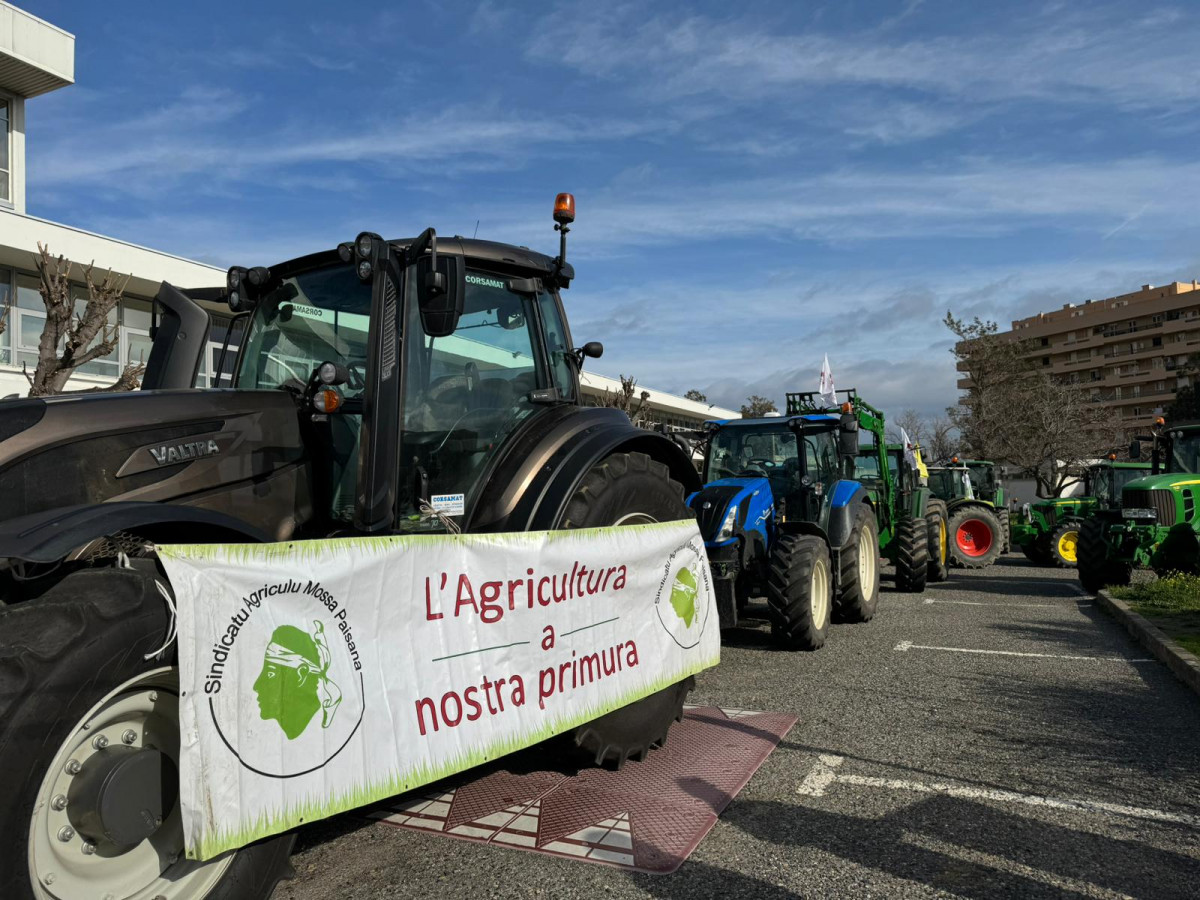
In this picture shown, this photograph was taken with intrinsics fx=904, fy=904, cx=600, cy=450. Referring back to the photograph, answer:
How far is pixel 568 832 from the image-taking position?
3.76 m

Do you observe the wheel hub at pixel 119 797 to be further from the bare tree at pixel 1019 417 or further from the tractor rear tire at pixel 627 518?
the bare tree at pixel 1019 417

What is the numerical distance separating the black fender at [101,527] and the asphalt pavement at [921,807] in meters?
1.38

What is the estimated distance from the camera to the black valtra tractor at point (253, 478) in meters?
2.37

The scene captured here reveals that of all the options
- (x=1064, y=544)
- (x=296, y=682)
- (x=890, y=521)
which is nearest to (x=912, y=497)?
(x=890, y=521)

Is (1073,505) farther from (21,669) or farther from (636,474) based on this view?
(21,669)

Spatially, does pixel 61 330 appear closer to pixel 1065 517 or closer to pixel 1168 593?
pixel 1168 593

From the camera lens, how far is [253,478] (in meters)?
3.47

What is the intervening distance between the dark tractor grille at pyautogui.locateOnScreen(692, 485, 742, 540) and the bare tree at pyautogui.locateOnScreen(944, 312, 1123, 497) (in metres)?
34.3

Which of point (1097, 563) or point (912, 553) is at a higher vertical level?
point (912, 553)

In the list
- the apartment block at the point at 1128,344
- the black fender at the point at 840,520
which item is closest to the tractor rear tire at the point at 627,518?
the black fender at the point at 840,520

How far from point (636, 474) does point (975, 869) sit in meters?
2.33

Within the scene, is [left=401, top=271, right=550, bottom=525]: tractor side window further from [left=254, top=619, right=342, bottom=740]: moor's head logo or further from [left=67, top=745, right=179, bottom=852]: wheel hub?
[left=67, top=745, right=179, bottom=852]: wheel hub

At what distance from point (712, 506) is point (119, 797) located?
606 centimetres

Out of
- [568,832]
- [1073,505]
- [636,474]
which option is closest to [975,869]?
[568,832]
